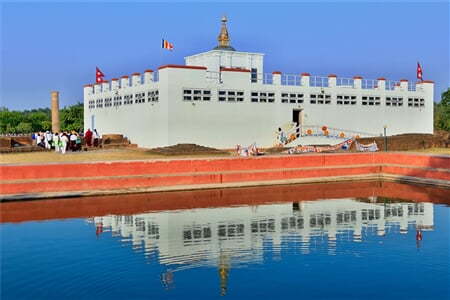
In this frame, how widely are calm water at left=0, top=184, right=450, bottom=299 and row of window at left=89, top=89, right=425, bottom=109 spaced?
12861 mm

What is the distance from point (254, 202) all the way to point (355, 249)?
7897 millimetres

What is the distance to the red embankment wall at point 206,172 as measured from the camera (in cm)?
2186

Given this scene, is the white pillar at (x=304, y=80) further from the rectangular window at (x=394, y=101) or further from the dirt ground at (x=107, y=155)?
the rectangular window at (x=394, y=101)

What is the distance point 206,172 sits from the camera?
2503 cm

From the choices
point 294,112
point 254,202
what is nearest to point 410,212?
point 254,202

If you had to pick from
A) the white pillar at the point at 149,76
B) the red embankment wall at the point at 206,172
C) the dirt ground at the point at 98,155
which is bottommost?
the red embankment wall at the point at 206,172

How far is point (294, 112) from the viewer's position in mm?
39750

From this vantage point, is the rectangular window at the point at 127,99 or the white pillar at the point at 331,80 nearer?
→ the rectangular window at the point at 127,99

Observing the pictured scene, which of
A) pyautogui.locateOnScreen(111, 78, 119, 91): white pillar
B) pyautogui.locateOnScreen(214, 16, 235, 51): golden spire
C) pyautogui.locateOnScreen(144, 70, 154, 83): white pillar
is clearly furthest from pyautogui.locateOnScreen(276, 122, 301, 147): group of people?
pyautogui.locateOnScreen(111, 78, 119, 91): white pillar

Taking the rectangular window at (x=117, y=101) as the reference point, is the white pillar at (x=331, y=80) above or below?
above

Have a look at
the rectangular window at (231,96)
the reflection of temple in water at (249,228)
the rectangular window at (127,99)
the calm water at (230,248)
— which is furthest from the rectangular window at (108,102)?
the reflection of temple in water at (249,228)

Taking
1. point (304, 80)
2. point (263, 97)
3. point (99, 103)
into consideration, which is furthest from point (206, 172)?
point (99, 103)

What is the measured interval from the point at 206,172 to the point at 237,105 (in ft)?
40.0

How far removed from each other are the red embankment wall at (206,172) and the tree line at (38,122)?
39031 mm
